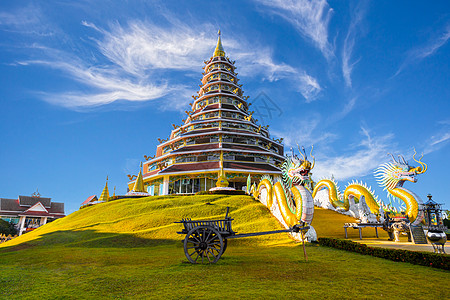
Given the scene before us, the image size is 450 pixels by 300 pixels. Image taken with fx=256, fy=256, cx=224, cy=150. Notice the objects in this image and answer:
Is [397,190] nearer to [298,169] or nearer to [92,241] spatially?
[298,169]

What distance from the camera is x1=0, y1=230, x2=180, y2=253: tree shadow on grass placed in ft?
49.0

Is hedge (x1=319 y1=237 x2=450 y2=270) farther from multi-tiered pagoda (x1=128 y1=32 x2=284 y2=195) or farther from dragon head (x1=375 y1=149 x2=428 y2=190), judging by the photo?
multi-tiered pagoda (x1=128 y1=32 x2=284 y2=195)

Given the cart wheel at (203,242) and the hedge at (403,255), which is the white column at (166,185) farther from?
the cart wheel at (203,242)

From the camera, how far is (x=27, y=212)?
5069 centimetres

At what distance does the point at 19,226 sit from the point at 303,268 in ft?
201

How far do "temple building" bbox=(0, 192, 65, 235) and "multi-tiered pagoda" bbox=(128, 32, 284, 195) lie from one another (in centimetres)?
2801

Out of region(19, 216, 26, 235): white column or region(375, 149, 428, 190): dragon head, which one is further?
region(19, 216, 26, 235): white column

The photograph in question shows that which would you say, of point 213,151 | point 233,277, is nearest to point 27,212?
point 213,151

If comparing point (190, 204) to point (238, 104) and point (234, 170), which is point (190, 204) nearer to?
point (234, 170)

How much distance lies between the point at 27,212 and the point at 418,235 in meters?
62.3

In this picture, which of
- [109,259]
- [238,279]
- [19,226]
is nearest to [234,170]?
[109,259]

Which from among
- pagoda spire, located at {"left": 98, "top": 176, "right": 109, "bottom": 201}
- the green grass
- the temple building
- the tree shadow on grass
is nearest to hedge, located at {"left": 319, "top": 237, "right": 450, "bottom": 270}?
the green grass

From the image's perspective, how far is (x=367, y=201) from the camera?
18.1 m

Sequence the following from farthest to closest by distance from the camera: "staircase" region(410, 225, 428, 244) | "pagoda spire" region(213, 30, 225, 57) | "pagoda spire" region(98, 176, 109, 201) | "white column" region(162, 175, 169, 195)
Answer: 1. "pagoda spire" region(213, 30, 225, 57)
2. "pagoda spire" region(98, 176, 109, 201)
3. "white column" region(162, 175, 169, 195)
4. "staircase" region(410, 225, 428, 244)
